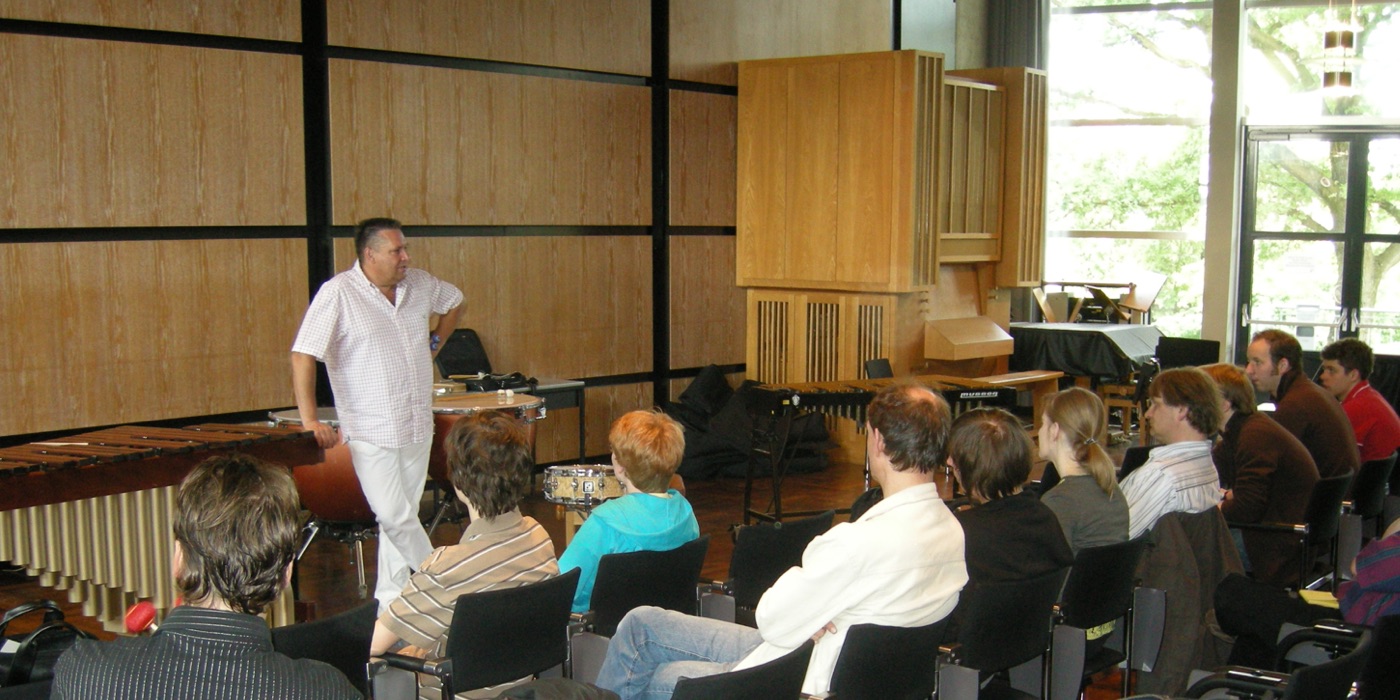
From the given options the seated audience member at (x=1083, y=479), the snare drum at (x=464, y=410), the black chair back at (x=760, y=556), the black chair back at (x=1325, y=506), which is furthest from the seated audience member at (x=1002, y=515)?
the snare drum at (x=464, y=410)

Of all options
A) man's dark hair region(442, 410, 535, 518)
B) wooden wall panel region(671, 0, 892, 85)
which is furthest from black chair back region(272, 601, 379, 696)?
wooden wall panel region(671, 0, 892, 85)

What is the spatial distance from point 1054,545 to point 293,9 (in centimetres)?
518

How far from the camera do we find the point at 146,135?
249 inches

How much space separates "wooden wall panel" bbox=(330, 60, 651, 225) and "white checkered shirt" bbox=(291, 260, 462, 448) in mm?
2301

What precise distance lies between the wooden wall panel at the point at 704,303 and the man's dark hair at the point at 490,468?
18.7 feet

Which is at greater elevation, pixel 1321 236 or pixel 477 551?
pixel 1321 236

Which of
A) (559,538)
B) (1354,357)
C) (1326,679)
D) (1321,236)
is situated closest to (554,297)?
(559,538)

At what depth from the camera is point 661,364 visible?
9.07m

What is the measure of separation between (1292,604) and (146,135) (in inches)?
215

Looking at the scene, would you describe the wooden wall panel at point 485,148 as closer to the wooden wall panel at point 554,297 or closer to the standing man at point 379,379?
the wooden wall panel at point 554,297

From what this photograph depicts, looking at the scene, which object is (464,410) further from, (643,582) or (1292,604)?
(1292,604)

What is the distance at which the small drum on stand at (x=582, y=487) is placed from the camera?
15.0 feet

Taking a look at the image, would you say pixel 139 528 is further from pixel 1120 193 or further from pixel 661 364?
pixel 1120 193

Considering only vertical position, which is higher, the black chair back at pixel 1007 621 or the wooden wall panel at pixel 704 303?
the wooden wall panel at pixel 704 303
